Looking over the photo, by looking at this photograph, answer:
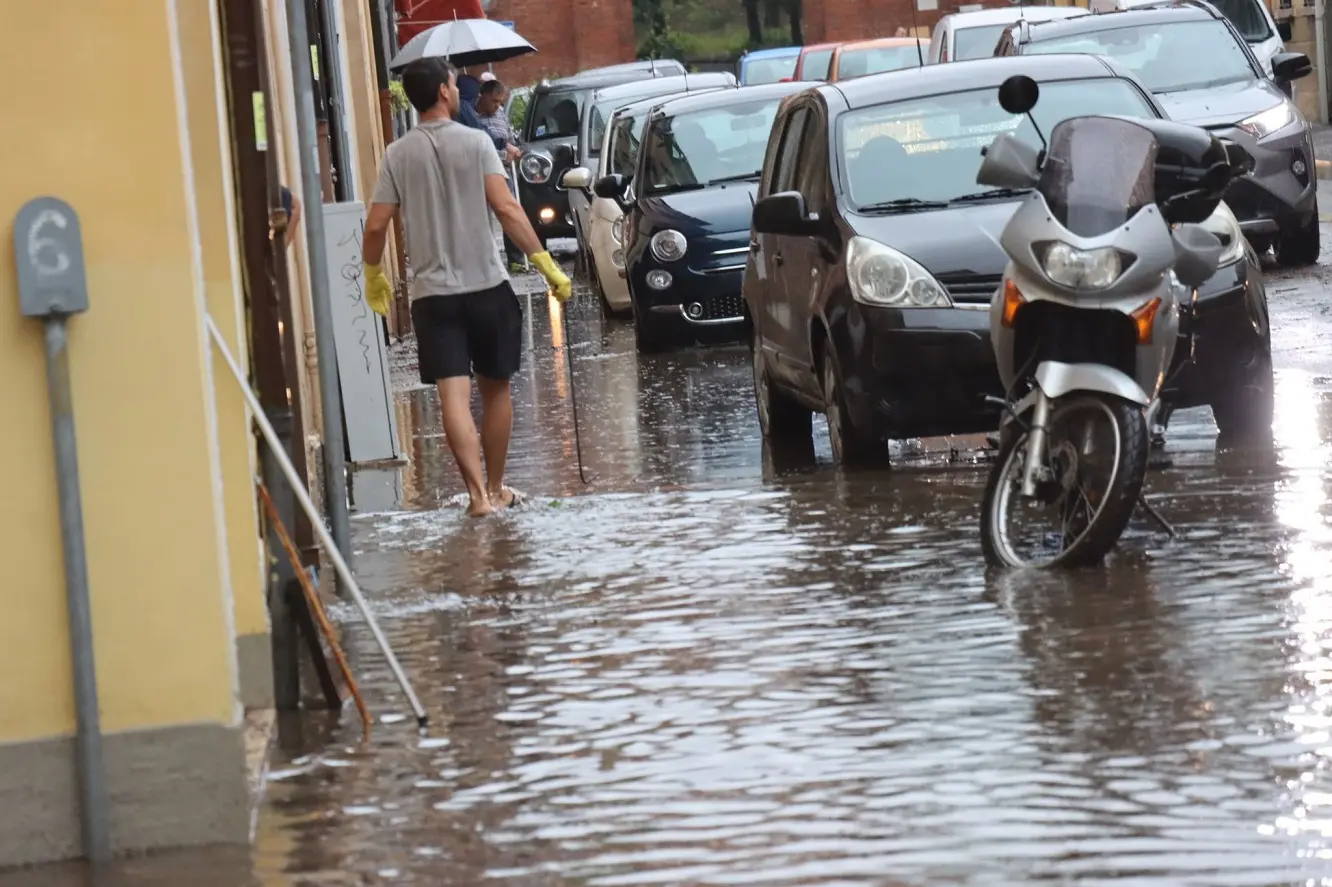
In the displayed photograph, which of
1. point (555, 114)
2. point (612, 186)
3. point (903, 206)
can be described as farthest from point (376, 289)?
point (555, 114)

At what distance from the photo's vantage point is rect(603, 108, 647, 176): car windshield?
22.1 m

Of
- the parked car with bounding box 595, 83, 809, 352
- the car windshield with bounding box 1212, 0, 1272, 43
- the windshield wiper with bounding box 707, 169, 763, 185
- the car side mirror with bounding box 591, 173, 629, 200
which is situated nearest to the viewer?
the parked car with bounding box 595, 83, 809, 352

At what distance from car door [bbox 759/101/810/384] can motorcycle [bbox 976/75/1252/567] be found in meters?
3.15

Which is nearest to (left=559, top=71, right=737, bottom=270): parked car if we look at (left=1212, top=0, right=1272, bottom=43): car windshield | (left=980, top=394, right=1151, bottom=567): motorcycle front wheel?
(left=1212, top=0, right=1272, bottom=43): car windshield

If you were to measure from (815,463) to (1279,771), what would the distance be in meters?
6.56

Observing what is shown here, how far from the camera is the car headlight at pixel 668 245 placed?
1750 centimetres

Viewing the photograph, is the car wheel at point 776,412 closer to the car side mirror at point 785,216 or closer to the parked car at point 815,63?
the car side mirror at point 785,216

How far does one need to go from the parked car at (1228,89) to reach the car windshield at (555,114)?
536 inches

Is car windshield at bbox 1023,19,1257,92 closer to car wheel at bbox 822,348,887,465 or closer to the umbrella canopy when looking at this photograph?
the umbrella canopy

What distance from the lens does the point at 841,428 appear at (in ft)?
35.4

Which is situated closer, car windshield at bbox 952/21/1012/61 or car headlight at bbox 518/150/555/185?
car windshield at bbox 952/21/1012/61

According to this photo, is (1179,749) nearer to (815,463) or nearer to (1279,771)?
(1279,771)

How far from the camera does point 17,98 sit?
5098 millimetres

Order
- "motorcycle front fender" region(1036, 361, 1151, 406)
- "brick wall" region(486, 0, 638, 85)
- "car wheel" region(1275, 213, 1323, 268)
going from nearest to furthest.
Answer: "motorcycle front fender" region(1036, 361, 1151, 406)
"car wheel" region(1275, 213, 1323, 268)
"brick wall" region(486, 0, 638, 85)
